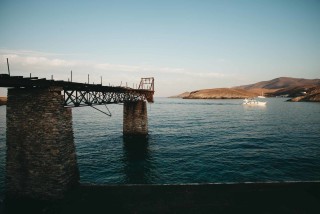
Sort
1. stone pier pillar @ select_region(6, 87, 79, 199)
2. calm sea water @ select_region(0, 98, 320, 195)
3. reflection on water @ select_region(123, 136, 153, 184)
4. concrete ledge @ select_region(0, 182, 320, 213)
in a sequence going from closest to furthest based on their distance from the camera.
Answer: concrete ledge @ select_region(0, 182, 320, 213) → stone pier pillar @ select_region(6, 87, 79, 199) → reflection on water @ select_region(123, 136, 153, 184) → calm sea water @ select_region(0, 98, 320, 195)

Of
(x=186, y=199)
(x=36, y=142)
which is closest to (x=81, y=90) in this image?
(x=36, y=142)

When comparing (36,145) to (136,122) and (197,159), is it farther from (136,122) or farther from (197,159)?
(136,122)

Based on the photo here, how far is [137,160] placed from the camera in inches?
1093

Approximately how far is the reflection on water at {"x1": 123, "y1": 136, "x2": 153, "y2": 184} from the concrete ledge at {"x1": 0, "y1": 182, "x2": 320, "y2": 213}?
6.12 metres

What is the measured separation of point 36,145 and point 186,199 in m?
10.3

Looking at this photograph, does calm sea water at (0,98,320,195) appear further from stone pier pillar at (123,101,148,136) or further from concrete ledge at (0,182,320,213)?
concrete ledge at (0,182,320,213)

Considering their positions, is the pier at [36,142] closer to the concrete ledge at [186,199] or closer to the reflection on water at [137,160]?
the concrete ledge at [186,199]

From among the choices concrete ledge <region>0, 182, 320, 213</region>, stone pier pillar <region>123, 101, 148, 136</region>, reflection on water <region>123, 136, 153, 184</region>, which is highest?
stone pier pillar <region>123, 101, 148, 136</region>

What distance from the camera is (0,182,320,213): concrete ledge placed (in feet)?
43.3

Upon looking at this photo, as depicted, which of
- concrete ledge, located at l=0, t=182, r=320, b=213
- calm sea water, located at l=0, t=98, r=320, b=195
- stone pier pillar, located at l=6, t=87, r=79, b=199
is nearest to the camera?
concrete ledge, located at l=0, t=182, r=320, b=213

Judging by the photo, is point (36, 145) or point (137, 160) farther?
point (137, 160)

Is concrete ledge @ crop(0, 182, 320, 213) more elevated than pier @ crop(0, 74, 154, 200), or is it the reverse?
pier @ crop(0, 74, 154, 200)

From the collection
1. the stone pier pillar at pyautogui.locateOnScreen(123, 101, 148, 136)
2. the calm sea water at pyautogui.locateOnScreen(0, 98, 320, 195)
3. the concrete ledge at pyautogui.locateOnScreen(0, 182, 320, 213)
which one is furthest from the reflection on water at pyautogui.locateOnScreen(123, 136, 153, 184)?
the concrete ledge at pyautogui.locateOnScreen(0, 182, 320, 213)

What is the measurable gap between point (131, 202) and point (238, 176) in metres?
12.4
